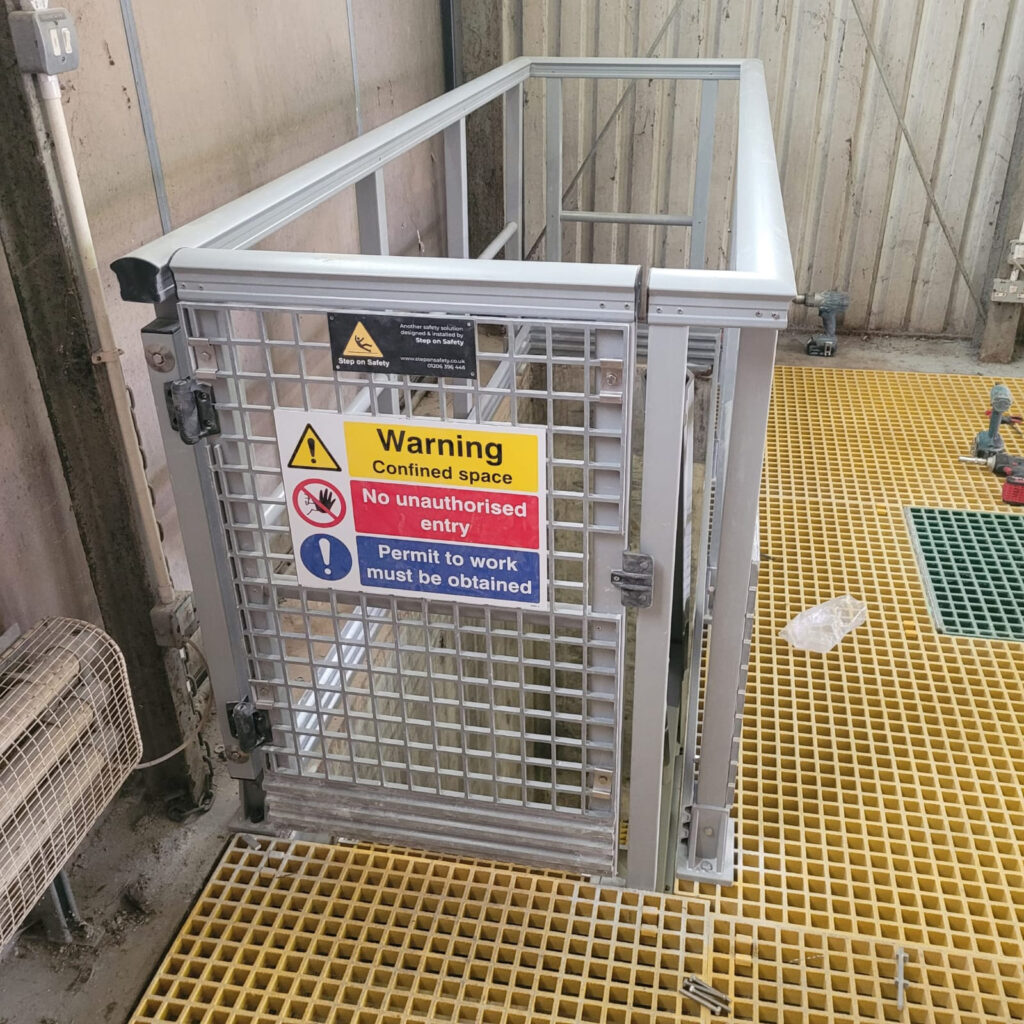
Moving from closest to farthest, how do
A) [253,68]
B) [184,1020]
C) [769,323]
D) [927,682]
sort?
[769,323]
[184,1020]
[927,682]
[253,68]

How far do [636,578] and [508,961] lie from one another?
794 mm

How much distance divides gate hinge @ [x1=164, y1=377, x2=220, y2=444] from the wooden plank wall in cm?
384

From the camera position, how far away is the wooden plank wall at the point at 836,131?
460cm

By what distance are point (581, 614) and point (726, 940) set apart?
73cm

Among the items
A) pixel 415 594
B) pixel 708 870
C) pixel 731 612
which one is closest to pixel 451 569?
pixel 415 594

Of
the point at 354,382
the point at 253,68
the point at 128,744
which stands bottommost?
the point at 128,744

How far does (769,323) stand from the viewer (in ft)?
4.52

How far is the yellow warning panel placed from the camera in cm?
153

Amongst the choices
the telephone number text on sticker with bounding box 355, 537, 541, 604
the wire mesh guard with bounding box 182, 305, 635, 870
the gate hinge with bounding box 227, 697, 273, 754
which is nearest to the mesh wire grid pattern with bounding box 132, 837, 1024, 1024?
the wire mesh guard with bounding box 182, 305, 635, 870

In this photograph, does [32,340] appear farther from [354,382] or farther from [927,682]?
[927,682]

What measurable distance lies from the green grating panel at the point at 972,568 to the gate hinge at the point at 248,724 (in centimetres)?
190

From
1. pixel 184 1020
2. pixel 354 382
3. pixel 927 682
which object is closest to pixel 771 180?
pixel 354 382

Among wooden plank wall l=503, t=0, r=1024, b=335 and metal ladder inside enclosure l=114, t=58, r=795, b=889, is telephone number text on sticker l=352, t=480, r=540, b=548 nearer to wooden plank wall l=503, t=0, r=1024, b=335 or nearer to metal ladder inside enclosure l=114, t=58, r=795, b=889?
metal ladder inside enclosure l=114, t=58, r=795, b=889

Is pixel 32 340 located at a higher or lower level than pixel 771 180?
lower
